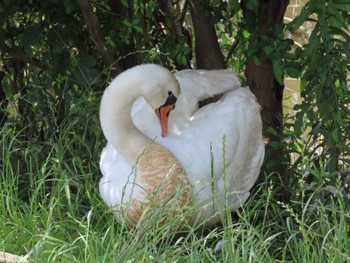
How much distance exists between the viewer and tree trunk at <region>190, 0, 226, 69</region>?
16.7 feet

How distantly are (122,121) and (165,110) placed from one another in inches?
9.0

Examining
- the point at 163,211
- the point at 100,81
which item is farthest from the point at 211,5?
the point at 163,211

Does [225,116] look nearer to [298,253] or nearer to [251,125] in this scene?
[251,125]

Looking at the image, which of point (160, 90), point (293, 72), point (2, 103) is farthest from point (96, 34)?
point (293, 72)

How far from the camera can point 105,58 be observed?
202 inches

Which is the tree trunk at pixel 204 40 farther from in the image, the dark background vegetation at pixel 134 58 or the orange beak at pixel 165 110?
the orange beak at pixel 165 110

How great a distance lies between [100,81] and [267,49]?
1084 mm

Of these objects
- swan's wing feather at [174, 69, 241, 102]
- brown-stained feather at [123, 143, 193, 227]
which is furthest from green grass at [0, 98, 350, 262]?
swan's wing feather at [174, 69, 241, 102]

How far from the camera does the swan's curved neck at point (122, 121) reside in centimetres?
454

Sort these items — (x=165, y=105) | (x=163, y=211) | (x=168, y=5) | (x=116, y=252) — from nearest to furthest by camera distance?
(x=116, y=252) → (x=163, y=211) → (x=165, y=105) → (x=168, y=5)

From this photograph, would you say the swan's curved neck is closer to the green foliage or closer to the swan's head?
the swan's head

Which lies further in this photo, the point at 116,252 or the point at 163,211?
the point at 163,211

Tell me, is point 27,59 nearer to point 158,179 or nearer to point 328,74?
point 158,179

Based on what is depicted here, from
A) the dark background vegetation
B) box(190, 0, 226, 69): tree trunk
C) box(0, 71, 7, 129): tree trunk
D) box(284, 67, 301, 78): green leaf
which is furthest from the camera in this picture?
box(0, 71, 7, 129): tree trunk
